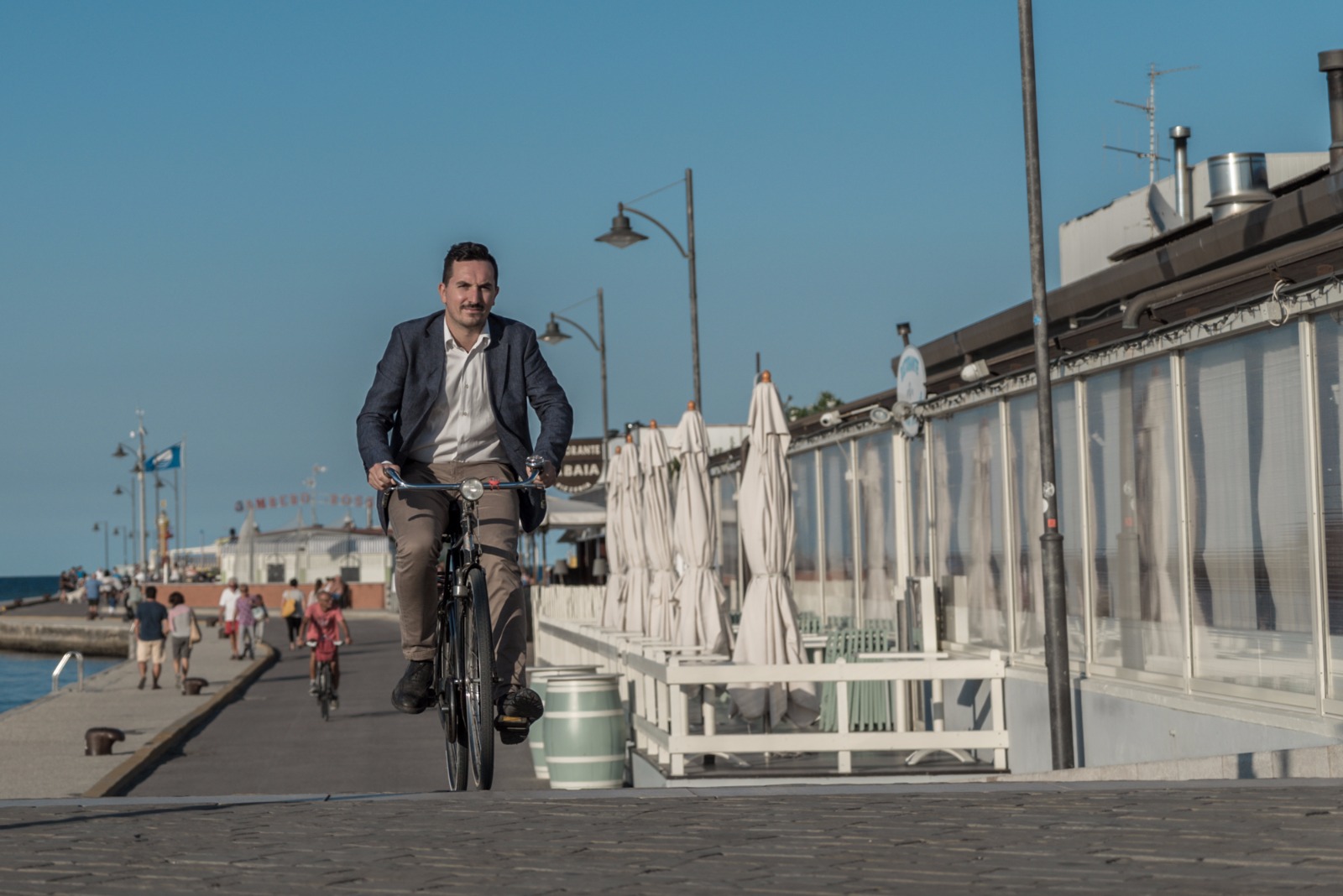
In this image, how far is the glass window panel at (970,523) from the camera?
18578 mm

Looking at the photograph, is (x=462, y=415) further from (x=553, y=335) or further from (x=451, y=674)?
(x=553, y=335)

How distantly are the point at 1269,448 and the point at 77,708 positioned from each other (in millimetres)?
23420

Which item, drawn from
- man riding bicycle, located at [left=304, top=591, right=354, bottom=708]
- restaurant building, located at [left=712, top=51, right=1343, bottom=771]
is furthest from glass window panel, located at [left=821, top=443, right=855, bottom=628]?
man riding bicycle, located at [left=304, top=591, right=354, bottom=708]

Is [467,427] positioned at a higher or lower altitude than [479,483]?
higher

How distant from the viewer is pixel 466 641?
23.9ft

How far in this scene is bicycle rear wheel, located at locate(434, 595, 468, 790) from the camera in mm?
7332

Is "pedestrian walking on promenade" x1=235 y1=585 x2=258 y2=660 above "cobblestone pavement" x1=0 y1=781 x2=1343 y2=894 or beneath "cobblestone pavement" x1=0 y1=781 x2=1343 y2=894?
above

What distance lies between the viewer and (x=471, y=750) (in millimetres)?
7332

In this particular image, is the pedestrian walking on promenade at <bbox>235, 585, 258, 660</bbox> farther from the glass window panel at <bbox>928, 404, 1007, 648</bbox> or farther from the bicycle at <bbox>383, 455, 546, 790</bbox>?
the bicycle at <bbox>383, 455, 546, 790</bbox>

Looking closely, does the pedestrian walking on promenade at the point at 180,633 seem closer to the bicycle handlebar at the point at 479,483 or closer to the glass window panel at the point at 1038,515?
the glass window panel at the point at 1038,515

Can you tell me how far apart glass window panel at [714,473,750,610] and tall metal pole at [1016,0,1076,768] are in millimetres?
16266

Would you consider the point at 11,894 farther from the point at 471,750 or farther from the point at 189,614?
the point at 189,614

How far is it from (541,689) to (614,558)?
332 inches

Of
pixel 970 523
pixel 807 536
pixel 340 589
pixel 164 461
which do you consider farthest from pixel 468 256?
pixel 164 461
